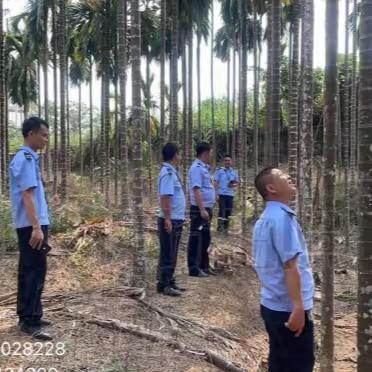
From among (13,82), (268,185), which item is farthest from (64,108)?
(268,185)

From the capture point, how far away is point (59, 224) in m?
9.95

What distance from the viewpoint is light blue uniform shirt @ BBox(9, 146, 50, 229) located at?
4738mm

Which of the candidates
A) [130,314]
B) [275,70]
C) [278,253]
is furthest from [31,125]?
[275,70]

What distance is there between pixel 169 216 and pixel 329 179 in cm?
247

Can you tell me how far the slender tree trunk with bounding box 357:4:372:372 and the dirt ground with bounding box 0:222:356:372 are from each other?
1.67 metres

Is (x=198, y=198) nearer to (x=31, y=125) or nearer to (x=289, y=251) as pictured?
(x=31, y=125)

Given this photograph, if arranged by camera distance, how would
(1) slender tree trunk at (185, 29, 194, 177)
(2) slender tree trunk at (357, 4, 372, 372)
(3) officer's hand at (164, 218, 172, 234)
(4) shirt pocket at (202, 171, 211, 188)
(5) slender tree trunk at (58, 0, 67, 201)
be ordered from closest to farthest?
(2) slender tree trunk at (357, 4, 372, 372) < (3) officer's hand at (164, 218, 172, 234) < (4) shirt pocket at (202, 171, 211, 188) < (5) slender tree trunk at (58, 0, 67, 201) < (1) slender tree trunk at (185, 29, 194, 177)

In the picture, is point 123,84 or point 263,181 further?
point 123,84

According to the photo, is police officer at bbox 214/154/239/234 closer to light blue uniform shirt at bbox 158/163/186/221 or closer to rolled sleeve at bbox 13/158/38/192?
light blue uniform shirt at bbox 158/163/186/221

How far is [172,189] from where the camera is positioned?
6836 mm

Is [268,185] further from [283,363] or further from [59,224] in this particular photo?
[59,224]

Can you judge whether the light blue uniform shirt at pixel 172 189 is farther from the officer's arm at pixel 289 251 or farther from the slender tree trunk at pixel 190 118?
the slender tree trunk at pixel 190 118

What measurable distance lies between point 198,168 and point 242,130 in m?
7.15

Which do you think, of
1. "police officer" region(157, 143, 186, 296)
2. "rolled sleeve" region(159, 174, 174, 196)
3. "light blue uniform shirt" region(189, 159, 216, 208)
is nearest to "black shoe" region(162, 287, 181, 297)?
"police officer" region(157, 143, 186, 296)
